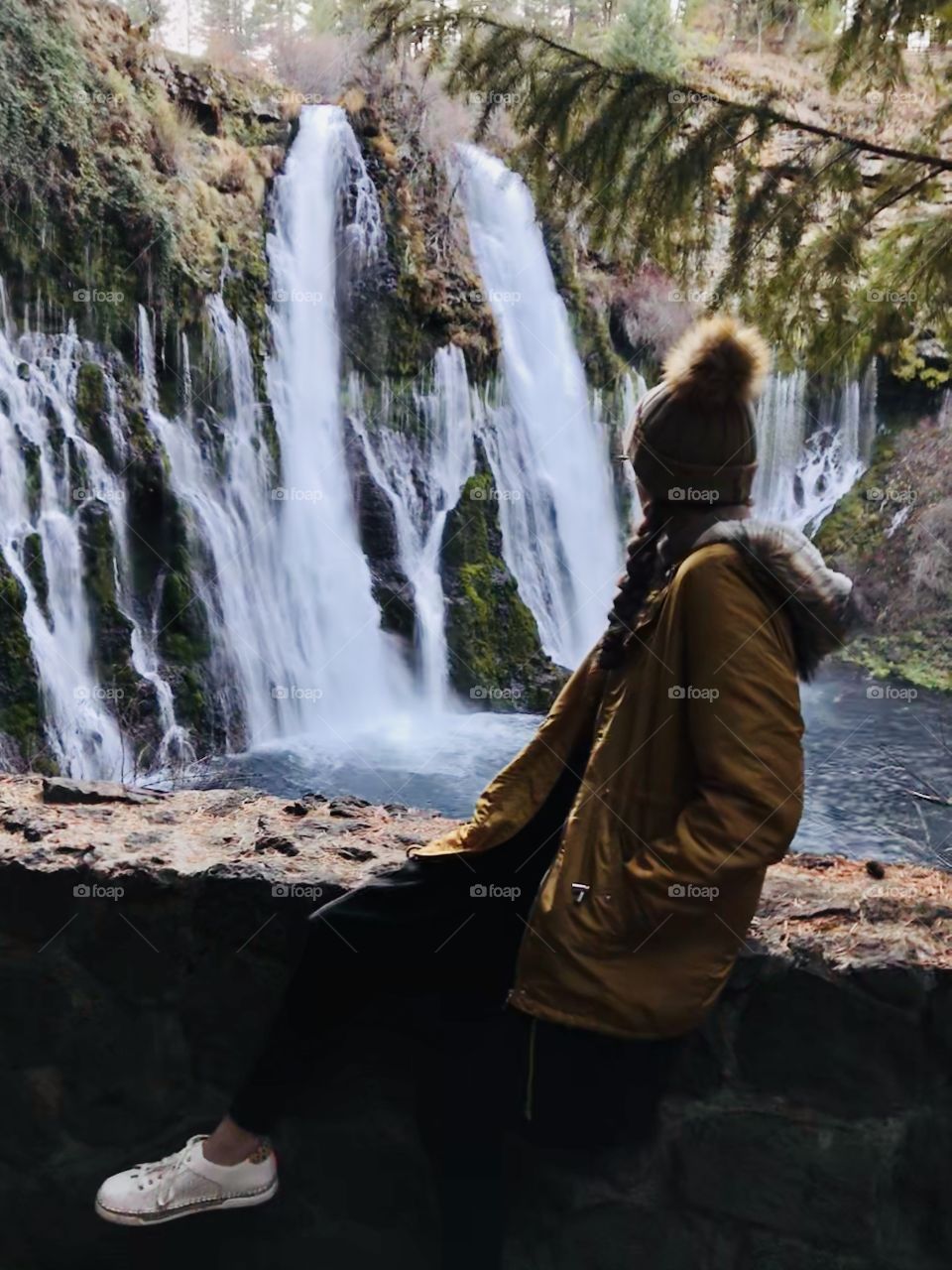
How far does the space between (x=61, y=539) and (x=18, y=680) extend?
0.98 metres

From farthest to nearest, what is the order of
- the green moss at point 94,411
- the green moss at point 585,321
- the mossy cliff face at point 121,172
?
the green moss at point 585,321, the mossy cliff face at point 121,172, the green moss at point 94,411

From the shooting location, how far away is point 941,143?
4.12 metres

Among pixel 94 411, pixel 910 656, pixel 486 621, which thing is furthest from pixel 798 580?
pixel 910 656

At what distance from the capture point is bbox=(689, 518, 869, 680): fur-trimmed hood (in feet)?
5.18

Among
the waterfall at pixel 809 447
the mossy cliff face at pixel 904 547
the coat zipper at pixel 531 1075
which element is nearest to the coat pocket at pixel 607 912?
the coat zipper at pixel 531 1075

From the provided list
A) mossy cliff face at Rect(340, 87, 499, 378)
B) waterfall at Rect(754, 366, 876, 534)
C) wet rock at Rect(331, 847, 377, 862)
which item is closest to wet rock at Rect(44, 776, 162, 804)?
wet rock at Rect(331, 847, 377, 862)

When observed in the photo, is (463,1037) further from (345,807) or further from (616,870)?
(345,807)

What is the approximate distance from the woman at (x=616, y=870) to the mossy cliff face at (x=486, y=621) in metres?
7.56

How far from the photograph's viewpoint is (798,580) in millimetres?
1577

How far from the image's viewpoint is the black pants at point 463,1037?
5.40ft

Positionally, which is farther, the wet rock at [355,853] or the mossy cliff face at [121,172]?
the mossy cliff face at [121,172]

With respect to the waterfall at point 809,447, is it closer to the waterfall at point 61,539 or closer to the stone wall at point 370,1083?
the waterfall at point 61,539

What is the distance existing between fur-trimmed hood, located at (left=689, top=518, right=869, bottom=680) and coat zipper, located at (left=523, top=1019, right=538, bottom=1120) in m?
0.62

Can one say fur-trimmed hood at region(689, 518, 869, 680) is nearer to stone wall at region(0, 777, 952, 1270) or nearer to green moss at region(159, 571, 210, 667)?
stone wall at region(0, 777, 952, 1270)
